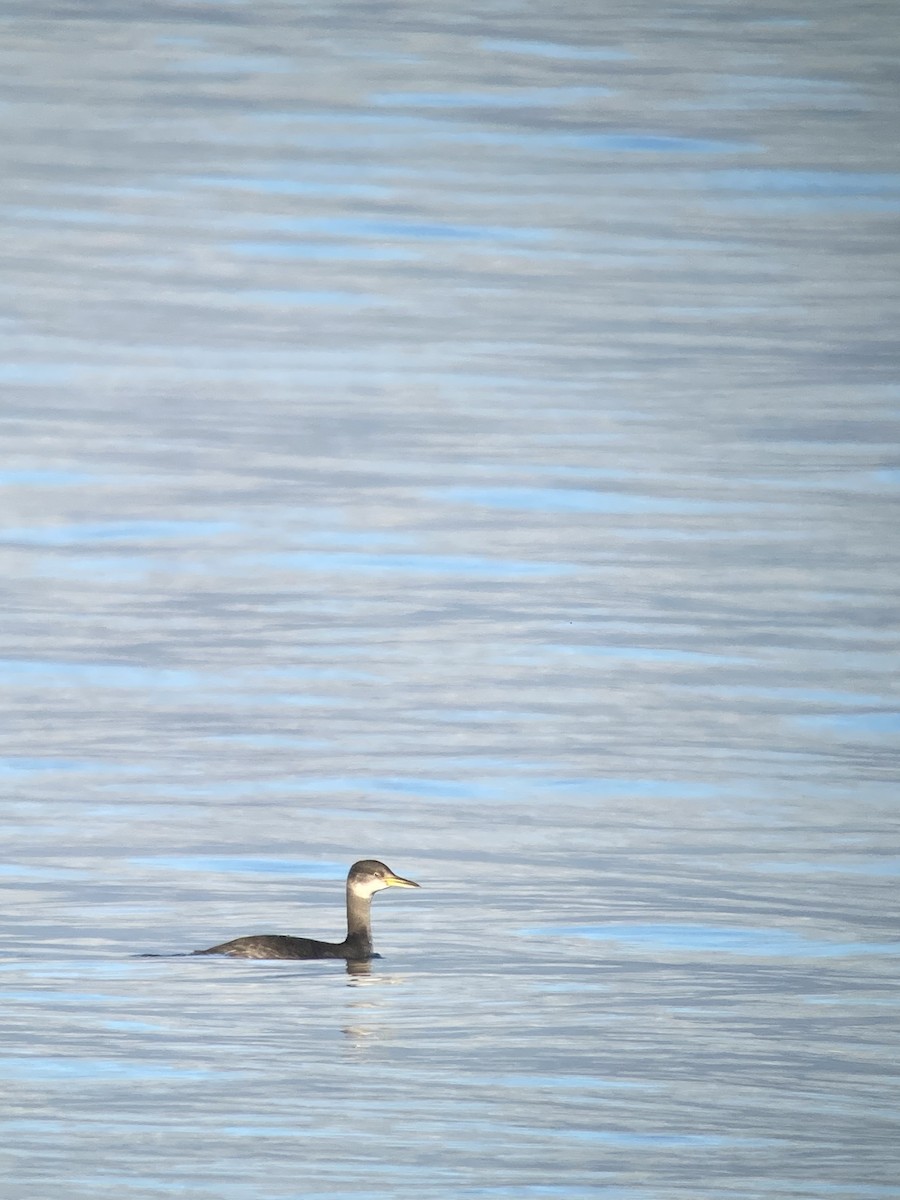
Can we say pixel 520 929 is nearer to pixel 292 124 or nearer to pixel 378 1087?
pixel 378 1087

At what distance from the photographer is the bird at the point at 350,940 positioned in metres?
8.93

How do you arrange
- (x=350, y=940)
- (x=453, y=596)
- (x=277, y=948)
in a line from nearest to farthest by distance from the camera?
1. (x=277, y=948)
2. (x=350, y=940)
3. (x=453, y=596)

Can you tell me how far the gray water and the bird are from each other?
0.08 meters

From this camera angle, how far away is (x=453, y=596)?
15375mm

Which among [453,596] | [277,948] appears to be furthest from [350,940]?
[453,596]

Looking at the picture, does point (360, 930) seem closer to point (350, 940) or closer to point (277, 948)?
point (350, 940)

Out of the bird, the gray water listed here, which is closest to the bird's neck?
the bird

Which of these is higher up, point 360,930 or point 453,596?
point 453,596

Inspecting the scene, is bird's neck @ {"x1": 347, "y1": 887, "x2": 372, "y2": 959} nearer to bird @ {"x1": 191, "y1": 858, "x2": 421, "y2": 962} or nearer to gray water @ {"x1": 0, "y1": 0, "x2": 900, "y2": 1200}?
bird @ {"x1": 191, "y1": 858, "x2": 421, "y2": 962}

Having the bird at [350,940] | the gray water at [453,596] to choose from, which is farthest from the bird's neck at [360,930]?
the gray water at [453,596]

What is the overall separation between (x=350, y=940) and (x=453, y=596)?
622 cm

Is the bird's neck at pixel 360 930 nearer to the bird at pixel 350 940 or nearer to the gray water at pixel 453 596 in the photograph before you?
the bird at pixel 350 940

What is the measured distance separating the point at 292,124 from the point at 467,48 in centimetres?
285

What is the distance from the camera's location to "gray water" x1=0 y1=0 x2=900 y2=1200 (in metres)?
7.31
